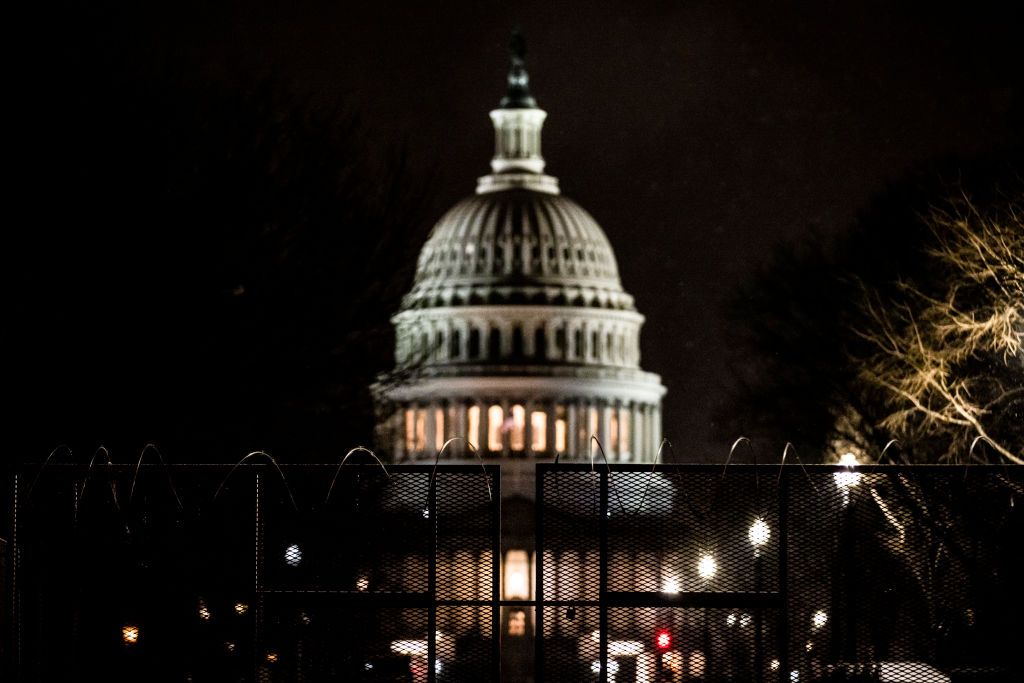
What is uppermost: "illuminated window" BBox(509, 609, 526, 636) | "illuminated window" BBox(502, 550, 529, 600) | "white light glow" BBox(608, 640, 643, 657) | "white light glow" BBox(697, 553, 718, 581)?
"illuminated window" BBox(502, 550, 529, 600)

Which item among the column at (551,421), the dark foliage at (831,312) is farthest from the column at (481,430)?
the dark foliage at (831,312)

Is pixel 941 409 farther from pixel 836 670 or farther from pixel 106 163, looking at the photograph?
pixel 836 670

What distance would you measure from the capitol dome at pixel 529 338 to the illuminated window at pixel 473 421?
0.33 ft

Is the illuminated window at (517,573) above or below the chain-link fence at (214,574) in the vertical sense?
above

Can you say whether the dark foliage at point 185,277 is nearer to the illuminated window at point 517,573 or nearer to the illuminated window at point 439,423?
the illuminated window at point 517,573

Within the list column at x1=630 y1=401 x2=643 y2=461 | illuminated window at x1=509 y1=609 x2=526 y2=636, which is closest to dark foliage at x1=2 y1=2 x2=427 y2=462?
illuminated window at x1=509 y1=609 x2=526 y2=636

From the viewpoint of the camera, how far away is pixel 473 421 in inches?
6422

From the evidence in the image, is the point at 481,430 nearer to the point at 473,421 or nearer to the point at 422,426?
the point at 473,421

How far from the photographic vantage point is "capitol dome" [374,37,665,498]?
16212 cm

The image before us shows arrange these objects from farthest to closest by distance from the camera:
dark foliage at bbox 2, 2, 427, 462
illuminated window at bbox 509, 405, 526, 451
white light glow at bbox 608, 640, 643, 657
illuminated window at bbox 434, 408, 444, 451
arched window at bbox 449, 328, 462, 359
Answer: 1. arched window at bbox 449, 328, 462, 359
2. illuminated window at bbox 509, 405, 526, 451
3. illuminated window at bbox 434, 408, 444, 451
4. dark foliage at bbox 2, 2, 427, 462
5. white light glow at bbox 608, 640, 643, 657

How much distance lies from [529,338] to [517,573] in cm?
3061

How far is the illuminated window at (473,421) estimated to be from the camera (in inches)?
6378

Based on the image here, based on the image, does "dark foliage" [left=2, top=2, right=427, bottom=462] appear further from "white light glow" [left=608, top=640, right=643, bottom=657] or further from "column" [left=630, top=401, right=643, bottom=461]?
"column" [left=630, top=401, right=643, bottom=461]

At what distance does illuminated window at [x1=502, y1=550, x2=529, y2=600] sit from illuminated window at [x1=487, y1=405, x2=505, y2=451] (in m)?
19.6
